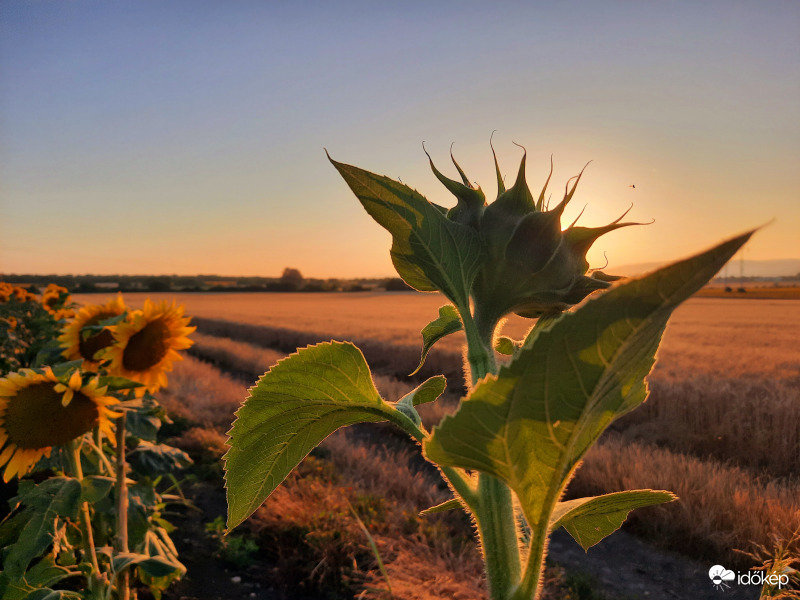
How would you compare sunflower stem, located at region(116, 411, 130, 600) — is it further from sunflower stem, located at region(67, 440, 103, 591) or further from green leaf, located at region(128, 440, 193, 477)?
green leaf, located at region(128, 440, 193, 477)

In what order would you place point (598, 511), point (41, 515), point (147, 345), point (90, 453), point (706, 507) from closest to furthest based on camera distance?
point (598, 511), point (41, 515), point (90, 453), point (147, 345), point (706, 507)

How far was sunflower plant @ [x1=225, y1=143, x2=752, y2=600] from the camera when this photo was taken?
407mm

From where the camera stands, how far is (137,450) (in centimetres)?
309

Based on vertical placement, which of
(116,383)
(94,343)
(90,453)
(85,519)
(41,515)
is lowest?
(85,519)

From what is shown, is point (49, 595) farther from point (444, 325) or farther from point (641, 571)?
point (641, 571)

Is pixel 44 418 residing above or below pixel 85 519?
above

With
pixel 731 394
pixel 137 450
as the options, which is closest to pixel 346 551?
pixel 137 450

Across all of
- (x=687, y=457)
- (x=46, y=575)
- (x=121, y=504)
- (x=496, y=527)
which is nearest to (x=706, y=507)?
(x=687, y=457)

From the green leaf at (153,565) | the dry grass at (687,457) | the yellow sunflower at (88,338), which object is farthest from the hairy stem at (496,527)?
the dry grass at (687,457)

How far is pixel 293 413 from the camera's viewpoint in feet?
2.13

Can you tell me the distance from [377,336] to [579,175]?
63.8 feet

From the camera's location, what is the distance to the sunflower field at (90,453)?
2271 mm

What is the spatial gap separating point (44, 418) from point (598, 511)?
2246 mm

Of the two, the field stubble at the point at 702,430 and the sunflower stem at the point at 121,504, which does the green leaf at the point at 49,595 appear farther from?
the field stubble at the point at 702,430
